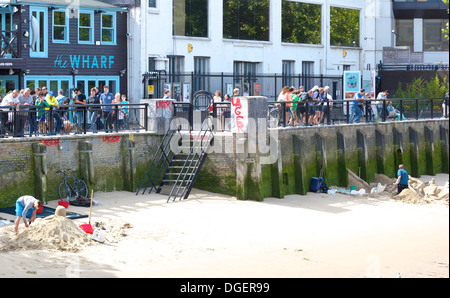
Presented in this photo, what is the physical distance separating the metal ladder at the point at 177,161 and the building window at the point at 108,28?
1129 cm

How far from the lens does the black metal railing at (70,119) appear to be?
83.5 ft

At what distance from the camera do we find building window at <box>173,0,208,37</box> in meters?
41.4

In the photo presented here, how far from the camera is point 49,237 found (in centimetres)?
2041

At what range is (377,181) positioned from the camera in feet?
115

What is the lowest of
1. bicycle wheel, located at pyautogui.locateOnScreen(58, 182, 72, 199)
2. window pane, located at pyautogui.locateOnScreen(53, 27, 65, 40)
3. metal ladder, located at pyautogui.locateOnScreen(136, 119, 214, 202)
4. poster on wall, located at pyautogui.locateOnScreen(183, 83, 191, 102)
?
bicycle wheel, located at pyautogui.locateOnScreen(58, 182, 72, 199)

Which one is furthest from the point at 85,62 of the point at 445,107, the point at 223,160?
the point at 445,107

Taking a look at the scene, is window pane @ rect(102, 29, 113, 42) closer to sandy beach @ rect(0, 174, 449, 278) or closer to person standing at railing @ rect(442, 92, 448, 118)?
sandy beach @ rect(0, 174, 449, 278)

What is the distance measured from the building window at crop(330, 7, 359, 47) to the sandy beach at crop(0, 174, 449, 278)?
23170 millimetres

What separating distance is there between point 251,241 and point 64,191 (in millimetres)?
6620

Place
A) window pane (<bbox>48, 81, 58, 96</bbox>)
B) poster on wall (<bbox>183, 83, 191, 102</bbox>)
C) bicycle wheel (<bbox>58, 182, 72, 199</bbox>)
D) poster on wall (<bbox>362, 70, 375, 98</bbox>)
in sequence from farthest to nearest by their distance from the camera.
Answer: poster on wall (<bbox>362, 70, 375, 98</bbox>) → poster on wall (<bbox>183, 83, 191, 102</bbox>) → window pane (<bbox>48, 81, 58, 96</bbox>) → bicycle wheel (<bbox>58, 182, 72, 199</bbox>)

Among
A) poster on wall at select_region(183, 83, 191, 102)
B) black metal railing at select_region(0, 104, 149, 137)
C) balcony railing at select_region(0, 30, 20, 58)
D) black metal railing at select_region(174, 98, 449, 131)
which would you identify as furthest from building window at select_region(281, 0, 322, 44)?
black metal railing at select_region(0, 104, 149, 137)

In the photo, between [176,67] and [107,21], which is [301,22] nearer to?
[176,67]
